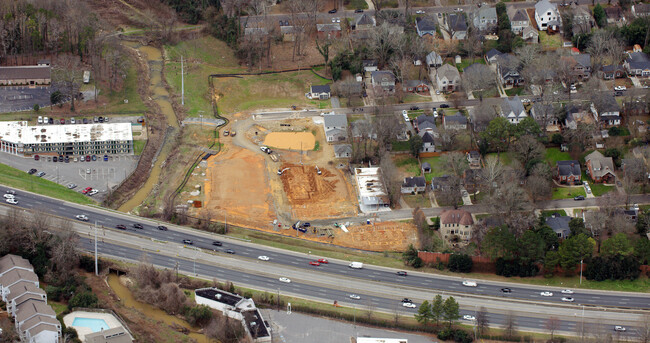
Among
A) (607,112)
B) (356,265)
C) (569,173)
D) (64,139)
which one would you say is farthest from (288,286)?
(607,112)

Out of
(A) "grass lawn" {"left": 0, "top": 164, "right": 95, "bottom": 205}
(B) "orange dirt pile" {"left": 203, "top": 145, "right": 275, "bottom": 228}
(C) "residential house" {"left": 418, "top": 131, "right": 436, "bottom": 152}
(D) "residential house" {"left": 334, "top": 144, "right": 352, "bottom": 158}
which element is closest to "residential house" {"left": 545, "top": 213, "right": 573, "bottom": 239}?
(C) "residential house" {"left": 418, "top": 131, "right": 436, "bottom": 152}

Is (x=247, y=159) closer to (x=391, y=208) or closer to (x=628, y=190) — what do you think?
(x=391, y=208)

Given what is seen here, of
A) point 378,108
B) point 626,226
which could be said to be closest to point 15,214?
point 378,108

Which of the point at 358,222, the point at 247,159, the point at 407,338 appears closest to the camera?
the point at 407,338

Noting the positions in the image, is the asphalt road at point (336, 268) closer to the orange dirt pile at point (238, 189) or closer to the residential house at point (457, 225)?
the orange dirt pile at point (238, 189)

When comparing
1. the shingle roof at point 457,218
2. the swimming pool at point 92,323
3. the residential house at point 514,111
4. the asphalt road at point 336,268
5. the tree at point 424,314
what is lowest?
the swimming pool at point 92,323

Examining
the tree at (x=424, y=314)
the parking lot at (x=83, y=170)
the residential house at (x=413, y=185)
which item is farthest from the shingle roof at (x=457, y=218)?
the parking lot at (x=83, y=170)
